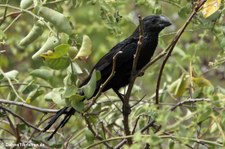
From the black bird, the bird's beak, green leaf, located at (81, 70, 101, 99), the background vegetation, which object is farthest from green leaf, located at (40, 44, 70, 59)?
the bird's beak

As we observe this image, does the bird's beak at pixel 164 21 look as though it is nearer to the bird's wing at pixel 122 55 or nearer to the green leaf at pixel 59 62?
the bird's wing at pixel 122 55

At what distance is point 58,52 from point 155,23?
1287 mm

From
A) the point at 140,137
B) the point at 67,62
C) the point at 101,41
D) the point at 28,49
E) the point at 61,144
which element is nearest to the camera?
the point at 140,137

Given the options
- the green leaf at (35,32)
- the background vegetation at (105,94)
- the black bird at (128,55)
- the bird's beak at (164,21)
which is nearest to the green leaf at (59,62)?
the background vegetation at (105,94)

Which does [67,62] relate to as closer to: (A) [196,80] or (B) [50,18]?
(B) [50,18]

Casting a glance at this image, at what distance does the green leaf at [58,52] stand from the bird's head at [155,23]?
3.82 feet

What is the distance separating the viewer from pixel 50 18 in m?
2.75

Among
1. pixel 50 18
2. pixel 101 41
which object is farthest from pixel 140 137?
pixel 101 41

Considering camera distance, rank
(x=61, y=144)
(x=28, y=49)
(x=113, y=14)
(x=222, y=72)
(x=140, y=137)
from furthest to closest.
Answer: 1. (x=28, y=49)
2. (x=222, y=72)
3. (x=113, y=14)
4. (x=61, y=144)
5. (x=140, y=137)

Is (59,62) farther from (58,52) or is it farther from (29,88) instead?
(29,88)

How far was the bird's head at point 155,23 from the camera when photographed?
3.57m

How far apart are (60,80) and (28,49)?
2.26m

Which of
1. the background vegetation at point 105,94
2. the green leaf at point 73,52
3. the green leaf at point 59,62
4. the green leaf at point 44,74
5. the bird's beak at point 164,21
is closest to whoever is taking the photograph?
the background vegetation at point 105,94

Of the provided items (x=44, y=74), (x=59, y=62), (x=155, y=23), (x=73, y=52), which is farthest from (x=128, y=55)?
(x=59, y=62)
